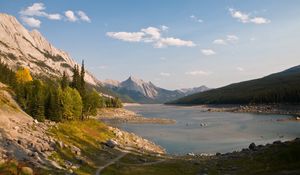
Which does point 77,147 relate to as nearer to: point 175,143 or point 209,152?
point 209,152

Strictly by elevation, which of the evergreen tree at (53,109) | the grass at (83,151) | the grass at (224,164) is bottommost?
the grass at (224,164)

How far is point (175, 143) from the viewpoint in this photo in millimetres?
106562

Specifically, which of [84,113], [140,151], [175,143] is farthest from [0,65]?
[140,151]

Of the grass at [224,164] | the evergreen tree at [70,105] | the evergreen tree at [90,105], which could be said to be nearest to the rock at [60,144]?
the grass at [224,164]

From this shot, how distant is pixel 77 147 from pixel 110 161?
685 centimetres

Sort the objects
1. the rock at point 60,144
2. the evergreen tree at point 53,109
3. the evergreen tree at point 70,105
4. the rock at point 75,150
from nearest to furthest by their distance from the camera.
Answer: the rock at point 60,144, the rock at point 75,150, the evergreen tree at point 53,109, the evergreen tree at point 70,105

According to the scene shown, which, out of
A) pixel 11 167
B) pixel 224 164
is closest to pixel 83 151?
pixel 11 167

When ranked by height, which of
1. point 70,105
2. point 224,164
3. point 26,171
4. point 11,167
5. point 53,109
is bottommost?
point 224,164

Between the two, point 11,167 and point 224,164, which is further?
point 224,164

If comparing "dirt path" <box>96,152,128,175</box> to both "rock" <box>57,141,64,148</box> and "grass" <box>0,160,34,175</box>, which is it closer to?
"rock" <box>57,141,64,148</box>

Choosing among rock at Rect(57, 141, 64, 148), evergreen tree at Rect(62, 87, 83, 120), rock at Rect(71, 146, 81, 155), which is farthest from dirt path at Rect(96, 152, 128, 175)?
evergreen tree at Rect(62, 87, 83, 120)

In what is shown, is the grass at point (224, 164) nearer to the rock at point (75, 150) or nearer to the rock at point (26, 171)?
the rock at point (75, 150)

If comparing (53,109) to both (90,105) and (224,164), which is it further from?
(224,164)

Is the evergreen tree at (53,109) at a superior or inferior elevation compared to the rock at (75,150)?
superior
